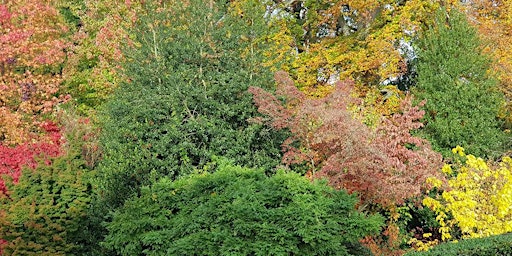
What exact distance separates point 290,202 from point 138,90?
418 cm

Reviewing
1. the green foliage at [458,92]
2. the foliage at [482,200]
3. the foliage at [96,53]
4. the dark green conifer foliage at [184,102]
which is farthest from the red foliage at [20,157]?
the green foliage at [458,92]

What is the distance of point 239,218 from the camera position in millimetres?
7059

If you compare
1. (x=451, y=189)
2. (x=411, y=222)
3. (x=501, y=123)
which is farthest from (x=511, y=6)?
(x=451, y=189)

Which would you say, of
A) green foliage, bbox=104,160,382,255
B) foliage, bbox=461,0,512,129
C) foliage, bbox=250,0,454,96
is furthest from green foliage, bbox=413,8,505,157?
green foliage, bbox=104,160,382,255

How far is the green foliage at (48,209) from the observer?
8.36 m

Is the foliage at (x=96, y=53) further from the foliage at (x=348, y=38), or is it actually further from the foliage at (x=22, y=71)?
the foliage at (x=348, y=38)

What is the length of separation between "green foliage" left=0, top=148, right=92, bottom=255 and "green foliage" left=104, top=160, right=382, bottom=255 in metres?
1.08

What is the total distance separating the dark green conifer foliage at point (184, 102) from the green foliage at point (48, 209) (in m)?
0.50

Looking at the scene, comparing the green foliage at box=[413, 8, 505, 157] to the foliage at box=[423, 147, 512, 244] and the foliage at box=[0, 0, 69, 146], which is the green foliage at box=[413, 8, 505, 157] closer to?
the foliage at box=[423, 147, 512, 244]

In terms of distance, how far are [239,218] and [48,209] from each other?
3.41 meters

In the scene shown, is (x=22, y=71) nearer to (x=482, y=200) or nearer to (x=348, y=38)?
(x=348, y=38)

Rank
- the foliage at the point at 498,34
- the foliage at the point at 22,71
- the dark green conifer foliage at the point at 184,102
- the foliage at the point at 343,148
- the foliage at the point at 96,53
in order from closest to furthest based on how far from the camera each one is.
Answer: the dark green conifer foliage at the point at 184,102, the foliage at the point at 343,148, the foliage at the point at 22,71, the foliage at the point at 96,53, the foliage at the point at 498,34

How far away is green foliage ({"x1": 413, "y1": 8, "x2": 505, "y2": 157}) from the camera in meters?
14.4

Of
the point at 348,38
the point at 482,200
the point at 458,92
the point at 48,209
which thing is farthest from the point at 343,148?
the point at 348,38
